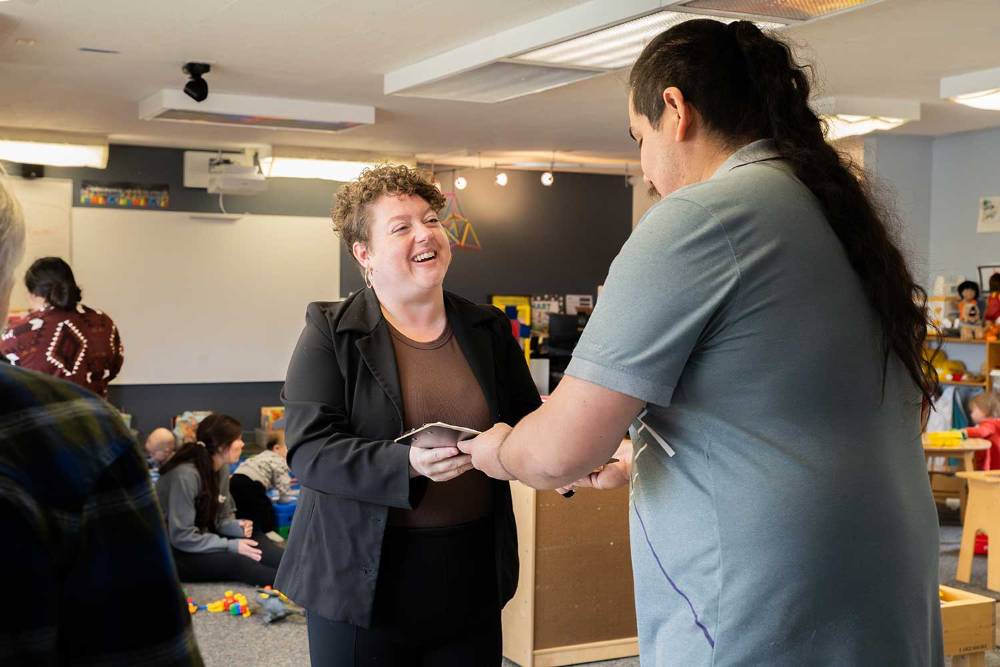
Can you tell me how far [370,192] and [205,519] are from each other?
4010 mm

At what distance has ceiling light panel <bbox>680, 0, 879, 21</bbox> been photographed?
12.9 ft

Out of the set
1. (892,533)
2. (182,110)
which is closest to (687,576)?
(892,533)

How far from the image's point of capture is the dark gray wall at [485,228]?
9930 millimetres

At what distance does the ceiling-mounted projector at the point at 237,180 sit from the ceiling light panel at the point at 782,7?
622 centimetres

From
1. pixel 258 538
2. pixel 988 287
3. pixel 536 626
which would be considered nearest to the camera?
pixel 536 626

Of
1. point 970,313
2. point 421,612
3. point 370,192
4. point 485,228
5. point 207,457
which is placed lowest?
point 207,457

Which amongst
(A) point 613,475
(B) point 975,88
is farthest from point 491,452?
(B) point 975,88

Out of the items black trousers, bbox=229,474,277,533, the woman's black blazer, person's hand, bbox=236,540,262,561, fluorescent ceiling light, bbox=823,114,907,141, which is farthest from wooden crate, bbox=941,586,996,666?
black trousers, bbox=229,474,277,533

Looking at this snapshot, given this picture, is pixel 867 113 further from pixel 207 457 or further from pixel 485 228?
pixel 485 228

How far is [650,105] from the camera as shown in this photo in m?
1.40

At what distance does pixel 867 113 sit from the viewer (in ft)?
22.0

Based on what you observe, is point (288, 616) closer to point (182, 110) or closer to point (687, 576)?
point (182, 110)

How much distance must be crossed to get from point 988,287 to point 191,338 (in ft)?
23.3

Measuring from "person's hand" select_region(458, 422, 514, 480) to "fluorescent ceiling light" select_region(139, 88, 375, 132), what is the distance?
5.64 m
